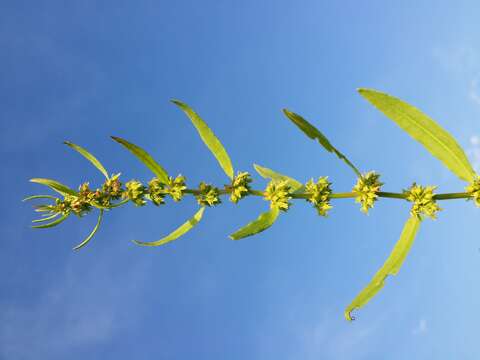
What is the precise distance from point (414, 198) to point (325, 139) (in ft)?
3.16

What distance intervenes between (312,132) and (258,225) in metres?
0.94

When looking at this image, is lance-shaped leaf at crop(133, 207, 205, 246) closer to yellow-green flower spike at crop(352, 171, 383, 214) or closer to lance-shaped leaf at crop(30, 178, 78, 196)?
lance-shaped leaf at crop(30, 178, 78, 196)

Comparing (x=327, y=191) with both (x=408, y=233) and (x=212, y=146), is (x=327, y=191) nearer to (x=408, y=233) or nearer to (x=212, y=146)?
(x=408, y=233)

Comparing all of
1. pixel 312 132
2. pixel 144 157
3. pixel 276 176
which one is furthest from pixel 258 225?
pixel 144 157

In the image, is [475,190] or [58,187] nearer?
[475,190]

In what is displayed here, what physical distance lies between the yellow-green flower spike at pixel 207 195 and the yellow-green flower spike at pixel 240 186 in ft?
0.50

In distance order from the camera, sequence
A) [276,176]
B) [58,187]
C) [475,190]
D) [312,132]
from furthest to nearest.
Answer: [276,176] → [58,187] → [312,132] → [475,190]

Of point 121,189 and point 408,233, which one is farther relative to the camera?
point 121,189

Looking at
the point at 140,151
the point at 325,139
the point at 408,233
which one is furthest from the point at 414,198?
the point at 140,151

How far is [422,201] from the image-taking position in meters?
4.04

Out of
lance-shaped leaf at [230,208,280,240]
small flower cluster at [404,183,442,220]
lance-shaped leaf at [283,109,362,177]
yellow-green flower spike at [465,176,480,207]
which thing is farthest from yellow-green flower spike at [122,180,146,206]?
yellow-green flower spike at [465,176,480,207]

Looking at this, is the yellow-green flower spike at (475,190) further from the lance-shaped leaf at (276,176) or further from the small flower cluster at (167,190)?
the small flower cluster at (167,190)

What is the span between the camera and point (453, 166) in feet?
12.9

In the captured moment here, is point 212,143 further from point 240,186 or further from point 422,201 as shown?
point 422,201
